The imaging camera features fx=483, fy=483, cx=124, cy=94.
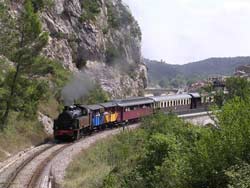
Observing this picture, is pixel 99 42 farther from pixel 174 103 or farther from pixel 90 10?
pixel 174 103

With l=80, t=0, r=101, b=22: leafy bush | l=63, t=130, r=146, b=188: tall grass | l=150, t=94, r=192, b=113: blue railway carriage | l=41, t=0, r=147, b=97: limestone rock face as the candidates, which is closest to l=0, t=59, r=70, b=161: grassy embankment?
l=63, t=130, r=146, b=188: tall grass

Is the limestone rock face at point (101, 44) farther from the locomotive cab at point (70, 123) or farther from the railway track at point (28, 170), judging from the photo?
the railway track at point (28, 170)

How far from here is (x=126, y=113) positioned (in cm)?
5531

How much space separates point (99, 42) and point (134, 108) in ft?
92.9

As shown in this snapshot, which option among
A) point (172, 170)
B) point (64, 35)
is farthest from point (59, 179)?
point (64, 35)

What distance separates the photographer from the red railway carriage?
178ft

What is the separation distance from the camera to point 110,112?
169 ft

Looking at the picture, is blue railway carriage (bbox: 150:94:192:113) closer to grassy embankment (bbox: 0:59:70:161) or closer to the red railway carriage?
the red railway carriage

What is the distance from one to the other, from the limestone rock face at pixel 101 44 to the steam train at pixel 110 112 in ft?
50.6

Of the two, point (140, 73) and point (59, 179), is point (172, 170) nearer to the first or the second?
point (59, 179)

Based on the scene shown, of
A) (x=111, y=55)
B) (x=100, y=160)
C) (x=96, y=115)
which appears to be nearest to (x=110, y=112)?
(x=96, y=115)

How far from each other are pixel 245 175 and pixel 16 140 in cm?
2977

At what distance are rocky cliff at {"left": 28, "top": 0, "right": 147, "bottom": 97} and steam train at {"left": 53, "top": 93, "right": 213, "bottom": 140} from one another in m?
15.5

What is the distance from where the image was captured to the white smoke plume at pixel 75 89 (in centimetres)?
5269
